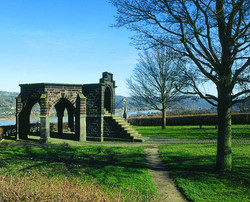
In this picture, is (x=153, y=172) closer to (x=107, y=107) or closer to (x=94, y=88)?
(x=94, y=88)

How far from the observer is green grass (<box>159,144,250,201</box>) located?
23.3 feet

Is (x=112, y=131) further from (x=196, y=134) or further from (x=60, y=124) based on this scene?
(x=196, y=134)

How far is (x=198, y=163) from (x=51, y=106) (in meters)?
11.3

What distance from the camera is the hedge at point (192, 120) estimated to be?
30.8 metres

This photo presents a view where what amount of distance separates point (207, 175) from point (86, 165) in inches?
205

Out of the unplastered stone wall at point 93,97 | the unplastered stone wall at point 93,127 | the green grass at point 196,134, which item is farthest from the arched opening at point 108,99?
the green grass at point 196,134

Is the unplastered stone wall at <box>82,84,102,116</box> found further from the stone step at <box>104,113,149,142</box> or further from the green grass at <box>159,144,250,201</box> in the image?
the green grass at <box>159,144,250,201</box>

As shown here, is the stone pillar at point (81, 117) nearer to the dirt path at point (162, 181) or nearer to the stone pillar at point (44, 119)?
the stone pillar at point (44, 119)

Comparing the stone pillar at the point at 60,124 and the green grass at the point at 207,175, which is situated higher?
the stone pillar at the point at 60,124

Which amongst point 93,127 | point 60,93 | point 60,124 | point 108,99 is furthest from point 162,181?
point 60,124

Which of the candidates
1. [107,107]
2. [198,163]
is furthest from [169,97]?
[198,163]

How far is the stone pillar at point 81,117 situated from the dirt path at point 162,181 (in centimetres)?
678

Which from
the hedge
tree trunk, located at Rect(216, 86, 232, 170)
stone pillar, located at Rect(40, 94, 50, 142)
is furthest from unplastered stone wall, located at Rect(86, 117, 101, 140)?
the hedge

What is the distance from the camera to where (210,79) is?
9.45m
